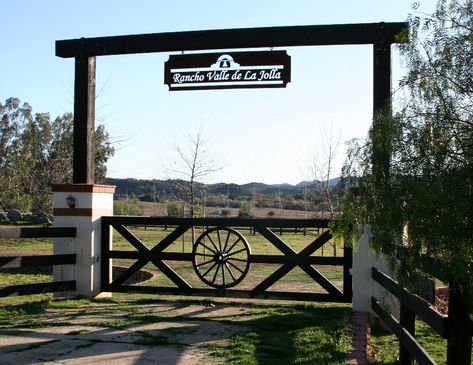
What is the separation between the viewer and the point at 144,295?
948 centimetres

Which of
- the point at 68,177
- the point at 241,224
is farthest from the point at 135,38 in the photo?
the point at 68,177

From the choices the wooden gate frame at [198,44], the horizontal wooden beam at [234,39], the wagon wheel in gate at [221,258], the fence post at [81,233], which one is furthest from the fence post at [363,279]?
the fence post at [81,233]

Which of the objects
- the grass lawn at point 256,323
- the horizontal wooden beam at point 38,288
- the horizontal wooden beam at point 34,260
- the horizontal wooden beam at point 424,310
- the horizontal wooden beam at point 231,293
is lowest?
the grass lawn at point 256,323

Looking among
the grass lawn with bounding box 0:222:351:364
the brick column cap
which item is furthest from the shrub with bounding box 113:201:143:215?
the brick column cap

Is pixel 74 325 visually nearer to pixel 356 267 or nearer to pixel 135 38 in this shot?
pixel 356 267

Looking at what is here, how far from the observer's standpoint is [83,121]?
9.34m

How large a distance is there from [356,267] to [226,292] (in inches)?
76.3

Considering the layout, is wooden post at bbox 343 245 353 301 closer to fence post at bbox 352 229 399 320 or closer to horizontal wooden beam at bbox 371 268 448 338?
fence post at bbox 352 229 399 320

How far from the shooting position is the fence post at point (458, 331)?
367 cm

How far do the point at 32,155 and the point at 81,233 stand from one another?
36538 millimetres

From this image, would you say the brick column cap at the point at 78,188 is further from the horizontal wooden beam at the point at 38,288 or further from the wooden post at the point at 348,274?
the wooden post at the point at 348,274

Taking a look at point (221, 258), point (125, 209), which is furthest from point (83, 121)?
point (125, 209)

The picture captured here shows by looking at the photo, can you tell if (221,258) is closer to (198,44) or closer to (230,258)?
(230,258)

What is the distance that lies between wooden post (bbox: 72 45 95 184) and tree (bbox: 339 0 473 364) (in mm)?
6240
